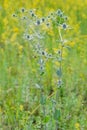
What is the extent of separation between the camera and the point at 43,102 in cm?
241

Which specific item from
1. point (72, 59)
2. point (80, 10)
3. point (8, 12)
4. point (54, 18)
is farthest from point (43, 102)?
point (80, 10)

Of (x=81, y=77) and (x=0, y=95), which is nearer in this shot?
(x=0, y=95)

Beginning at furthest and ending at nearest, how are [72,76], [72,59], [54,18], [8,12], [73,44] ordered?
[8,12], [73,44], [72,59], [72,76], [54,18]

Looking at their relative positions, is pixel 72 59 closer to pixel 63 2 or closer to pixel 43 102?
pixel 43 102

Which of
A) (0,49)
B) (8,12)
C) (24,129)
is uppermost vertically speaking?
(8,12)

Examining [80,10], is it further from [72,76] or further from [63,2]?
[72,76]

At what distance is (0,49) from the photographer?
4109mm

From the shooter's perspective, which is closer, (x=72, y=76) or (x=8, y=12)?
(x=72, y=76)

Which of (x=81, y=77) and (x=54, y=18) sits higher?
(x=54, y=18)

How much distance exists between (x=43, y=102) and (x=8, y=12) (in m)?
2.80

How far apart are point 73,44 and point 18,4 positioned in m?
1.77

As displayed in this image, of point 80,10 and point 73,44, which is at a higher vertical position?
A: point 80,10

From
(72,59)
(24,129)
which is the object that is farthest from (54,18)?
(72,59)

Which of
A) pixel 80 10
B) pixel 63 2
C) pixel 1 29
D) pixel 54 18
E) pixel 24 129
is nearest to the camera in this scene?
pixel 54 18
